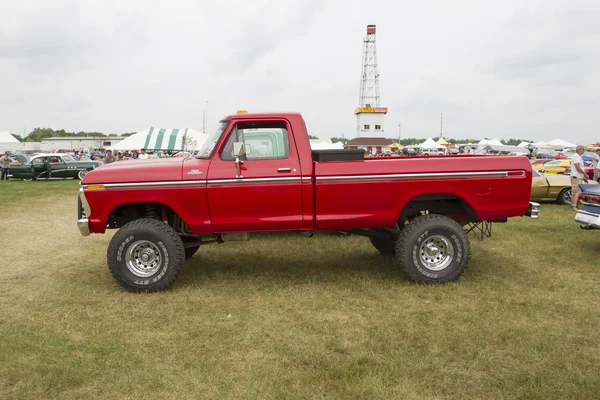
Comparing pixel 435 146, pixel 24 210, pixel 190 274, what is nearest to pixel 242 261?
pixel 190 274

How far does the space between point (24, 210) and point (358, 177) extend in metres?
11.6

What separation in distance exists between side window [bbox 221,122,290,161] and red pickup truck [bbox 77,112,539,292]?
1 centimetres

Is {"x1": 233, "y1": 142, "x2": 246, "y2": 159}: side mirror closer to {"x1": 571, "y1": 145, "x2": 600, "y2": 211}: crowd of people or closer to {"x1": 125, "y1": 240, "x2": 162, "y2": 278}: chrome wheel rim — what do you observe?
{"x1": 125, "y1": 240, "x2": 162, "y2": 278}: chrome wheel rim

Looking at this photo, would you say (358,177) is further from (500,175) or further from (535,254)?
(535,254)

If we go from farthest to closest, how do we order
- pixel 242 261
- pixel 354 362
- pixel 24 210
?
pixel 24 210 → pixel 242 261 → pixel 354 362

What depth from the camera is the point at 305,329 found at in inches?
193

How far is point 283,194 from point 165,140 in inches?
911

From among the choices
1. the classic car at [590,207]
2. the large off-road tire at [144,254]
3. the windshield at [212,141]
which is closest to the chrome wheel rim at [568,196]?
the classic car at [590,207]

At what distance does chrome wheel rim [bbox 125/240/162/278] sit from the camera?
6145 millimetres

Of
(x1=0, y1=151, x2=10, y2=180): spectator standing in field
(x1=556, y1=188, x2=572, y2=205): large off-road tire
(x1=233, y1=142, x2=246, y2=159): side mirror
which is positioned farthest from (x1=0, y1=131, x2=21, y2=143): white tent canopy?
(x1=233, y1=142, x2=246, y2=159): side mirror

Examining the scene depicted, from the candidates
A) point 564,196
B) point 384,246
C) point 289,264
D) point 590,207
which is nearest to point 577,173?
point 564,196

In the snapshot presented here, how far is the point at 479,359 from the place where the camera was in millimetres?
4172

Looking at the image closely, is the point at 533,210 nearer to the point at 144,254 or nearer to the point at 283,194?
the point at 283,194

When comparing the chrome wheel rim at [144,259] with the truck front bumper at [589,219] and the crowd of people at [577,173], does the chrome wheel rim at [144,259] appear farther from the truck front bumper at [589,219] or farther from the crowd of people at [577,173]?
the crowd of people at [577,173]
